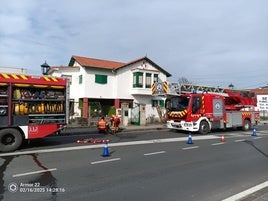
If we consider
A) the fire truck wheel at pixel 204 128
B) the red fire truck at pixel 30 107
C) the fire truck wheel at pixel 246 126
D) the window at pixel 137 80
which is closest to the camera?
the red fire truck at pixel 30 107

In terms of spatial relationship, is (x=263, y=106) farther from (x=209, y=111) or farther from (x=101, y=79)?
(x=209, y=111)

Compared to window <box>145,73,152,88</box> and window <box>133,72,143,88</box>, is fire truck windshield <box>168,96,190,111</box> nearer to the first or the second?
window <box>133,72,143,88</box>

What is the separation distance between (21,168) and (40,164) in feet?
2.52

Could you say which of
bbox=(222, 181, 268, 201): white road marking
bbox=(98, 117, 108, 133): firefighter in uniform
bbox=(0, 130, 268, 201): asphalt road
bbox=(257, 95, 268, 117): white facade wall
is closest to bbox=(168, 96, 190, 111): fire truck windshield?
bbox=(98, 117, 108, 133): firefighter in uniform

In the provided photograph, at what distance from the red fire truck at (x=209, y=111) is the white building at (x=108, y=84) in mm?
8888

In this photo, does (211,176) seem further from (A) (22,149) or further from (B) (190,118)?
(B) (190,118)

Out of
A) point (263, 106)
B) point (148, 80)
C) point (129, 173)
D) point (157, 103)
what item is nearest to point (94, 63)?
point (148, 80)

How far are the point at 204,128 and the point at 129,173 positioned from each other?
47.2ft

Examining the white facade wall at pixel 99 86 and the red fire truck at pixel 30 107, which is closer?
the red fire truck at pixel 30 107

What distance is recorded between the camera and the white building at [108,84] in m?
33.4

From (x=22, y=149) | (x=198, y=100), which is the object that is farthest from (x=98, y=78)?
(x=22, y=149)

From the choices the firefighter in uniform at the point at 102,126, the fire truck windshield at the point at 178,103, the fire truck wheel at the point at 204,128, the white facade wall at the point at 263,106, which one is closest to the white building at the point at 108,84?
the fire truck windshield at the point at 178,103

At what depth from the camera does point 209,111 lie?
2294cm

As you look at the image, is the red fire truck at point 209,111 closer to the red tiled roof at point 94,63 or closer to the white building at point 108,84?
the white building at point 108,84
